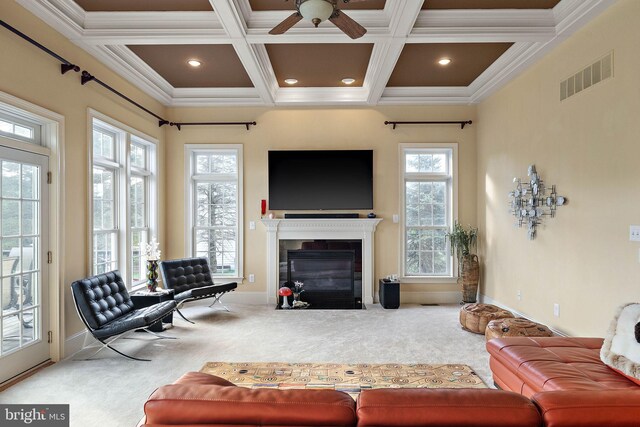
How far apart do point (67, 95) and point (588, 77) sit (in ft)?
16.2

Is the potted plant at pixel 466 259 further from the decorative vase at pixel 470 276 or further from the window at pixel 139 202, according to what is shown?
the window at pixel 139 202

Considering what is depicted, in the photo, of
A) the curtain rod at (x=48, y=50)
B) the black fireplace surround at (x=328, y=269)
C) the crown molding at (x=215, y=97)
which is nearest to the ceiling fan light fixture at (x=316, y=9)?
the curtain rod at (x=48, y=50)

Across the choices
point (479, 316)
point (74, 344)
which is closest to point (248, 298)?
point (74, 344)

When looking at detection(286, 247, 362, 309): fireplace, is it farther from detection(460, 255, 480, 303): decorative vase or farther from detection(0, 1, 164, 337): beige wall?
detection(0, 1, 164, 337): beige wall

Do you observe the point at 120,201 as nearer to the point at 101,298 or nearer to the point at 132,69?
the point at 101,298

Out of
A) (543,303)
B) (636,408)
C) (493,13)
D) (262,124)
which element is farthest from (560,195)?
(262,124)

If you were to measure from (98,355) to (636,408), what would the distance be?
13.6 ft

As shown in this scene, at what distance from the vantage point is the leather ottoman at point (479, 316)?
14.4 ft

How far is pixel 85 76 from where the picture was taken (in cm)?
396

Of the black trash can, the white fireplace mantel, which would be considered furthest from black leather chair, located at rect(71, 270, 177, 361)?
the black trash can

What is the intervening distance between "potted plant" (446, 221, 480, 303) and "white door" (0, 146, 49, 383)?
5.20 m

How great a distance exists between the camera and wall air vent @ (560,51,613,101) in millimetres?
3359

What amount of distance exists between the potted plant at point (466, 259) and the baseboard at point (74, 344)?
499 cm

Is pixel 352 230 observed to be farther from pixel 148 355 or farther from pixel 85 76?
pixel 85 76
